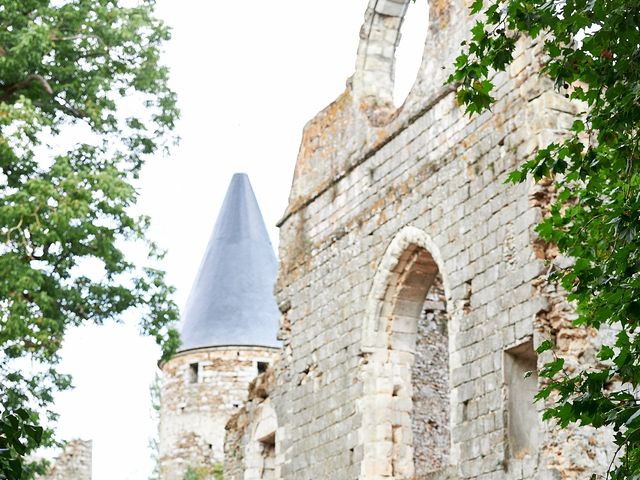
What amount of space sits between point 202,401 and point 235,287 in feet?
8.53

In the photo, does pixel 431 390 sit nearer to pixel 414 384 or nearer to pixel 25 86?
pixel 414 384

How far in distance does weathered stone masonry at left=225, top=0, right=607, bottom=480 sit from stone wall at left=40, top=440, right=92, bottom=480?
7595 mm

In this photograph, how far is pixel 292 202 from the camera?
13.1 m

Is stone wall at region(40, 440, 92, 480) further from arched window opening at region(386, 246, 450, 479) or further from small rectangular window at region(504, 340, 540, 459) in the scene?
small rectangular window at region(504, 340, 540, 459)

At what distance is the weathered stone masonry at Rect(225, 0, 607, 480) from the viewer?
9.03m

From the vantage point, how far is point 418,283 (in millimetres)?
10969

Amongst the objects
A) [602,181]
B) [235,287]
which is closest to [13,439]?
[602,181]

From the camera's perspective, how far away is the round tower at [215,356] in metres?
24.5

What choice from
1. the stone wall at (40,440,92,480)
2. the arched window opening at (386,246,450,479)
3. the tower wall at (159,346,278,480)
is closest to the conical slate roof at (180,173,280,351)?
the tower wall at (159,346,278,480)

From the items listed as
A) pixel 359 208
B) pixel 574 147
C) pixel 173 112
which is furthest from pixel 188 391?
pixel 574 147

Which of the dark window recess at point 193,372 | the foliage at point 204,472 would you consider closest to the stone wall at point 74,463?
the foliage at point 204,472

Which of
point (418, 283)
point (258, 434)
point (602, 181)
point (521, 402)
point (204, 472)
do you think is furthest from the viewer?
point (204, 472)

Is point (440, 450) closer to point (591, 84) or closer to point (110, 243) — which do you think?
point (110, 243)

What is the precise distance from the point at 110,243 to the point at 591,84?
25.7 feet
